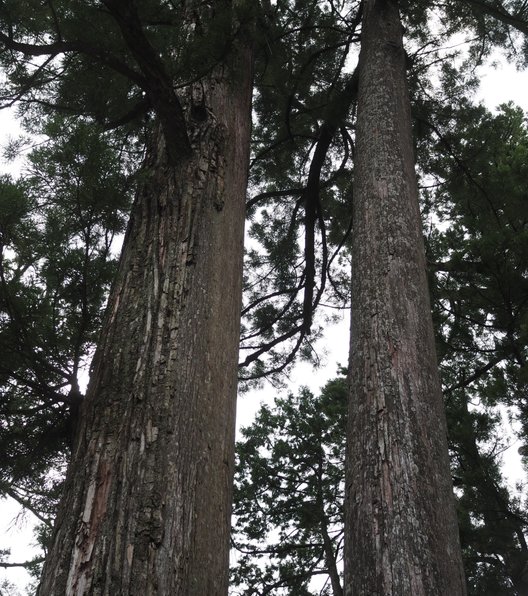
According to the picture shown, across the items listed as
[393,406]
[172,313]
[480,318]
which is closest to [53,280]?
[172,313]

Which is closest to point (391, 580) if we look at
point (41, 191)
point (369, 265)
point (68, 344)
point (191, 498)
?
point (191, 498)

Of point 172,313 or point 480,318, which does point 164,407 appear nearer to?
point 172,313

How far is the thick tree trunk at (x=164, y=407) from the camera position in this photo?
5.63ft

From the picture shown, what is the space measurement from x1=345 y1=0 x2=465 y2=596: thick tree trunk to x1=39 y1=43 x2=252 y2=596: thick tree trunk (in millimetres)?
504

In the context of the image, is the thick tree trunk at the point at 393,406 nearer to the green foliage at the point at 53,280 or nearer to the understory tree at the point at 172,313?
the understory tree at the point at 172,313

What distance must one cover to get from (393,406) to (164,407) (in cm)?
90

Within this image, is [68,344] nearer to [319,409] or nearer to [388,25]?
[388,25]

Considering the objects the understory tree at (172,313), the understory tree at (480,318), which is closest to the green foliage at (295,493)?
the understory tree at (480,318)

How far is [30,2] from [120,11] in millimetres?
1412

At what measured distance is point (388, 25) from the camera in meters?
4.29

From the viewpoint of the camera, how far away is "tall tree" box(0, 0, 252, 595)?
1.74m

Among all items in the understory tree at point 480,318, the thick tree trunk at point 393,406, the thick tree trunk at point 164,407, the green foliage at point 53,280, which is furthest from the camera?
the understory tree at point 480,318

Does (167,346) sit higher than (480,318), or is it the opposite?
(480,318)

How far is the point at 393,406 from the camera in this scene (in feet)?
7.65
